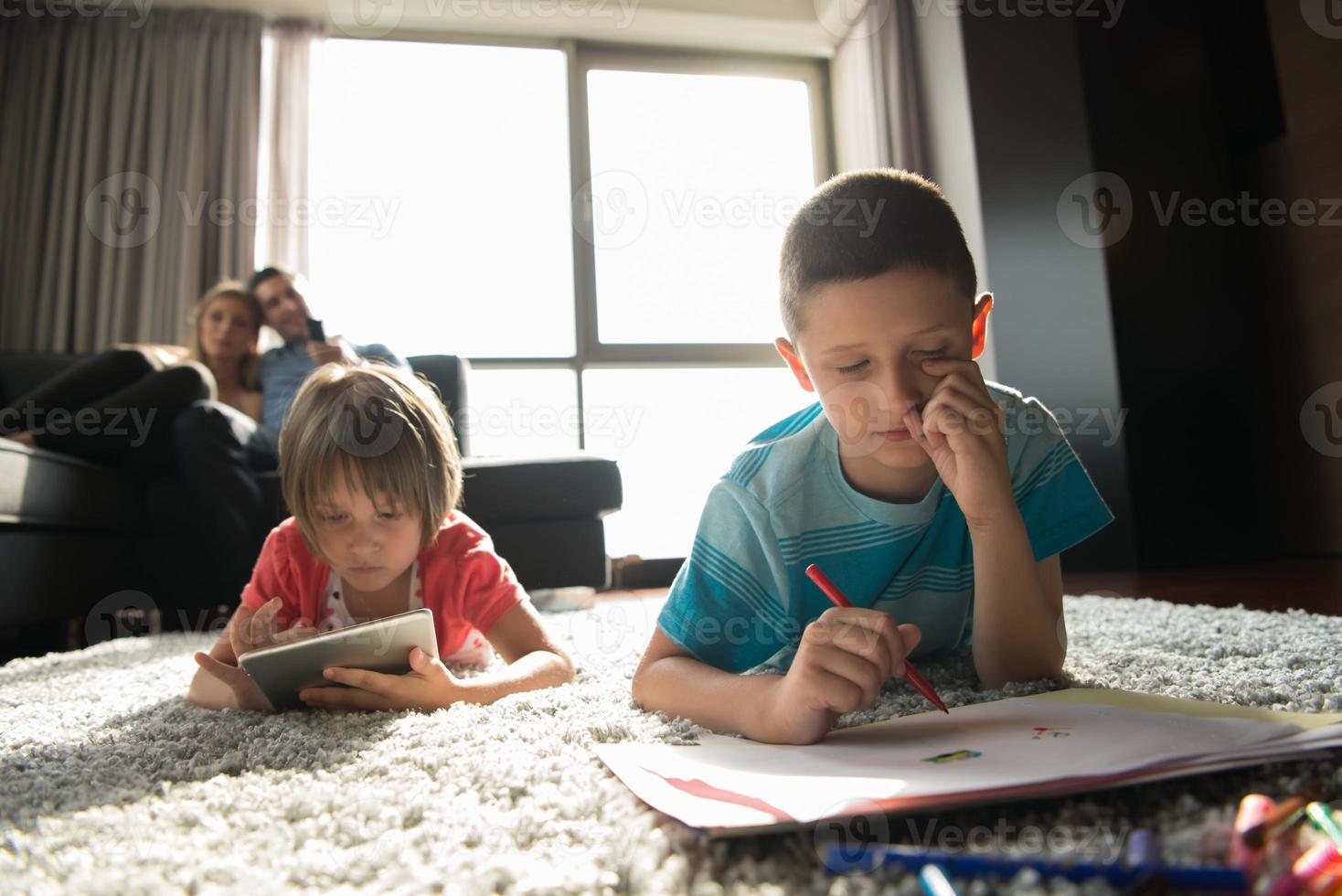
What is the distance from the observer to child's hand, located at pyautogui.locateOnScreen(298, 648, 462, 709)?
738 mm

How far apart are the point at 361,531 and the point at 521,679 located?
235mm

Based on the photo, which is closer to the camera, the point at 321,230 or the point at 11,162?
the point at 11,162

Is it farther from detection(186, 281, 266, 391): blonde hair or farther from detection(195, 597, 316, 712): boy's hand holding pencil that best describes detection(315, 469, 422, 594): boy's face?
detection(186, 281, 266, 391): blonde hair

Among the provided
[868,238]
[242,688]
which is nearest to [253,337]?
[242,688]

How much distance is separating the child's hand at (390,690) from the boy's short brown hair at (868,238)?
1.45 ft

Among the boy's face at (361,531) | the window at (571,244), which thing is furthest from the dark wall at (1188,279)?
the boy's face at (361,531)

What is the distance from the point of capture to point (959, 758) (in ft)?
1.47

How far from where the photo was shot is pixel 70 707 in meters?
0.85

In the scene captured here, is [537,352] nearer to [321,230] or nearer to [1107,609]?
[321,230]

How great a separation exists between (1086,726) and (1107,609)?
98cm

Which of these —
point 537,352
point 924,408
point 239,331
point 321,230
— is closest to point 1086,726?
point 924,408

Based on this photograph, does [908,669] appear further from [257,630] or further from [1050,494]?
[257,630]

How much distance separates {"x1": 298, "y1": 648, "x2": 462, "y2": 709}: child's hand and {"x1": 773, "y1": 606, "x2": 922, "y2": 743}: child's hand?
0.37 metres

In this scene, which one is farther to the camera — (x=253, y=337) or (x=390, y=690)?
(x=253, y=337)
